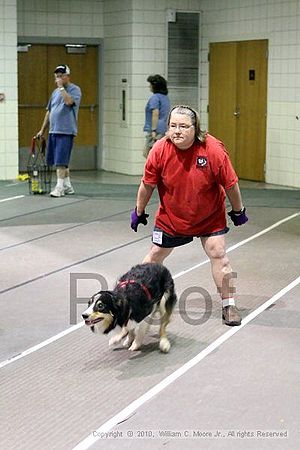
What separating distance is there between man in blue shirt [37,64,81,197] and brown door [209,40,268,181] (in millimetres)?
3374

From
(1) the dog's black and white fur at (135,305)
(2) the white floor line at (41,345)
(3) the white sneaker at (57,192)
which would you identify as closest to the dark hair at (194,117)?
(1) the dog's black and white fur at (135,305)

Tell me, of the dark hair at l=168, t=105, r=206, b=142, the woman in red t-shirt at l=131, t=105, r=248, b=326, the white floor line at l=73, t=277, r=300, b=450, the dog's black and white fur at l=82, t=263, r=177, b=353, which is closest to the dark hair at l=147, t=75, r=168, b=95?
the white floor line at l=73, t=277, r=300, b=450

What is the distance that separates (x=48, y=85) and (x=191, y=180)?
9872 mm

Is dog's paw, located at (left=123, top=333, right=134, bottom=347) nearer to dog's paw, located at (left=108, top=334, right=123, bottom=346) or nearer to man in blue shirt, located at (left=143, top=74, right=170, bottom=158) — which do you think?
dog's paw, located at (left=108, top=334, right=123, bottom=346)

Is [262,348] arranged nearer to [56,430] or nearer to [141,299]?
[141,299]

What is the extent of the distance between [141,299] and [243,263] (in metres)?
2.94

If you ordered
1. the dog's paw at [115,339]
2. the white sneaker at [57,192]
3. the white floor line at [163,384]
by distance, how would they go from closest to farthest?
the white floor line at [163,384], the dog's paw at [115,339], the white sneaker at [57,192]

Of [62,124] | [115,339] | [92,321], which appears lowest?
[115,339]

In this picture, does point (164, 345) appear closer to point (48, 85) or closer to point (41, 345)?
point (41, 345)

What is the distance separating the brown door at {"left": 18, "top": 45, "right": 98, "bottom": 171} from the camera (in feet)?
49.9

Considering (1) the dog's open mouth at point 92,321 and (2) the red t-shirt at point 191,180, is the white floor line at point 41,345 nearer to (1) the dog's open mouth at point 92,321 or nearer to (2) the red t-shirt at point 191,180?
(1) the dog's open mouth at point 92,321

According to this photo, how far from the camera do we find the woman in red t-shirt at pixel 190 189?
5949 millimetres

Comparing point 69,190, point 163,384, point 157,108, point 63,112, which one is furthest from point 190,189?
point 69,190

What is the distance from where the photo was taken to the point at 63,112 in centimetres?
1208
